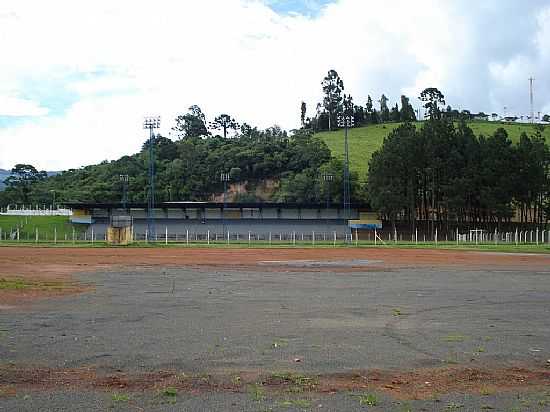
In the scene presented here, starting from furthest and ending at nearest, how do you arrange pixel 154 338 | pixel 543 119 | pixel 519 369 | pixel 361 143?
1. pixel 543 119
2. pixel 361 143
3. pixel 154 338
4. pixel 519 369

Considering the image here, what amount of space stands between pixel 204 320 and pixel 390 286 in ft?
32.9

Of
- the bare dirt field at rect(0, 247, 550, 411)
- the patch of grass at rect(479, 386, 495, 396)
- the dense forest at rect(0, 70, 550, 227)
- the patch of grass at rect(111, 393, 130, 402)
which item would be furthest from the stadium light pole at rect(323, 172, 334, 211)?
the patch of grass at rect(111, 393, 130, 402)

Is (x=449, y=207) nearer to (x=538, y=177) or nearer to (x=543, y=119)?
(x=538, y=177)

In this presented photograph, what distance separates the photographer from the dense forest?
277 feet

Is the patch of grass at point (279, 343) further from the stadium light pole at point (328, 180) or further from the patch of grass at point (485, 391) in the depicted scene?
the stadium light pole at point (328, 180)

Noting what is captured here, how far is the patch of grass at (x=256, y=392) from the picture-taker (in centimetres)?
794

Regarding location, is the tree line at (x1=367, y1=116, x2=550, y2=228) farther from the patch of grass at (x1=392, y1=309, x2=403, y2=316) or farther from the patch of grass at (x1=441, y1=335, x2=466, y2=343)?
the patch of grass at (x1=441, y1=335, x2=466, y2=343)

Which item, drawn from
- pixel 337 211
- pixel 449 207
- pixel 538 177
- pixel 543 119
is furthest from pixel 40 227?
pixel 543 119

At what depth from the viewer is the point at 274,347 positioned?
11188mm

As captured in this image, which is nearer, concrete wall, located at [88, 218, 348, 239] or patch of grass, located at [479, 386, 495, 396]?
patch of grass, located at [479, 386, 495, 396]

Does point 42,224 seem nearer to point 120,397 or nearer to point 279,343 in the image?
point 279,343

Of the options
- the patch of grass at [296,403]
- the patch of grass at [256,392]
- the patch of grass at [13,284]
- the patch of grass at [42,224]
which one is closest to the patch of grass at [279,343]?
the patch of grass at [256,392]

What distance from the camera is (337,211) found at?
100812 mm

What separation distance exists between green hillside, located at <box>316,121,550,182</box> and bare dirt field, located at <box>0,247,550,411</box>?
Result: 334ft
